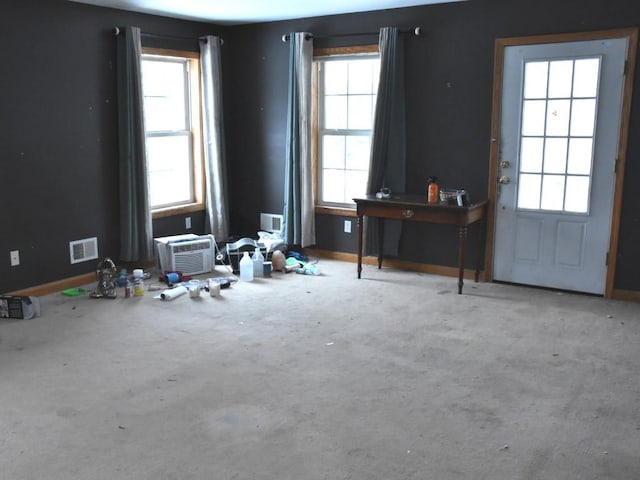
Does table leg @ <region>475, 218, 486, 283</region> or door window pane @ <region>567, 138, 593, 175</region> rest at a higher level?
door window pane @ <region>567, 138, 593, 175</region>

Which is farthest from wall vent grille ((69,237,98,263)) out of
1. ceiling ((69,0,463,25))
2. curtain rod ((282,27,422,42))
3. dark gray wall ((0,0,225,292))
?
curtain rod ((282,27,422,42))

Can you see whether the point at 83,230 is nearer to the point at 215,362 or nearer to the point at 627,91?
the point at 215,362

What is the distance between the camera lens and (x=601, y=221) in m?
4.91

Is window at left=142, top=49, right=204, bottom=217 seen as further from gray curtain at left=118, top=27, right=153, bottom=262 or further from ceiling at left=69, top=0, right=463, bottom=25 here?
ceiling at left=69, top=0, right=463, bottom=25

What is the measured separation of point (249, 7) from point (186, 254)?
218cm

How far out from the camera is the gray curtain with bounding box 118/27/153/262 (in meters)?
5.43

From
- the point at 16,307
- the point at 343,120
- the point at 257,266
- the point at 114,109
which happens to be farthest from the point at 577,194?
the point at 16,307

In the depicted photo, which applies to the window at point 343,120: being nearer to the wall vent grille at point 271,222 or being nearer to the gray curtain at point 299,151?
the gray curtain at point 299,151

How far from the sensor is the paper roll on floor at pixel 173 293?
490 centimetres

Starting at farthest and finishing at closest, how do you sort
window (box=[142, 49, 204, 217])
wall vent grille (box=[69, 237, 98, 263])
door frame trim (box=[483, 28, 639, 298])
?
1. window (box=[142, 49, 204, 217])
2. wall vent grille (box=[69, 237, 98, 263])
3. door frame trim (box=[483, 28, 639, 298])

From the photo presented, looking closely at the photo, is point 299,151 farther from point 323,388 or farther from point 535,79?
point 323,388

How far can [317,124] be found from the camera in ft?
20.4

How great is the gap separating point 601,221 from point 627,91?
0.98m

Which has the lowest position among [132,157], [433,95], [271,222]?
[271,222]
